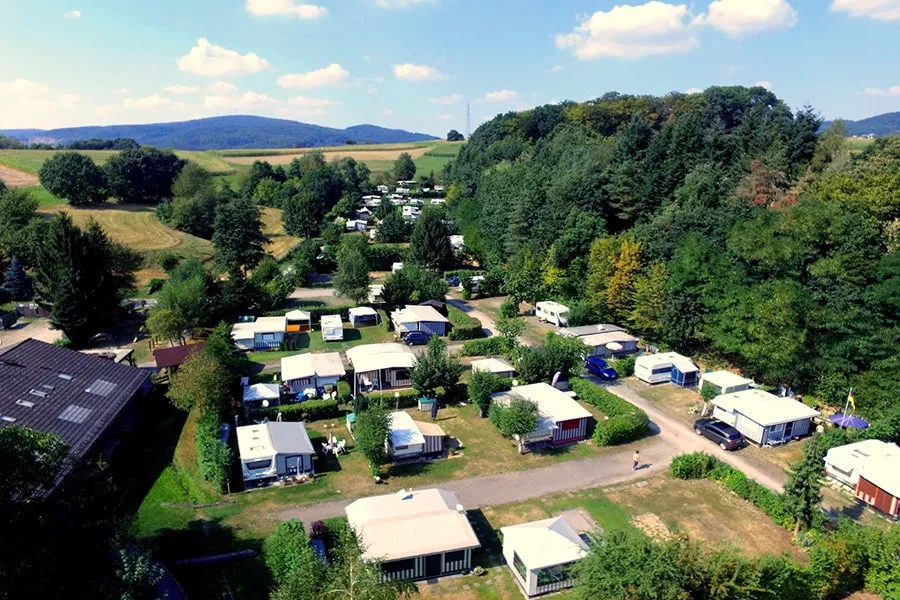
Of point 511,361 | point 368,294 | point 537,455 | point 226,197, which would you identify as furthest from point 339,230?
point 537,455

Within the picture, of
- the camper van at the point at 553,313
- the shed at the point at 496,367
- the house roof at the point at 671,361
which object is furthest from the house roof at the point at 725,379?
the camper van at the point at 553,313

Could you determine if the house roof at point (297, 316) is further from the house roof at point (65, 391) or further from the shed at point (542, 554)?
the shed at point (542, 554)

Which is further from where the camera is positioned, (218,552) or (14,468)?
(218,552)

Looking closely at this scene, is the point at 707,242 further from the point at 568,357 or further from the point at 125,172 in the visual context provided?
the point at 125,172

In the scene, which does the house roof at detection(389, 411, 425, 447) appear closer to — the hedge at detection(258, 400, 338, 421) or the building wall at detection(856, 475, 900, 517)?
the hedge at detection(258, 400, 338, 421)

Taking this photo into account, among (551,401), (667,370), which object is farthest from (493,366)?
(667,370)

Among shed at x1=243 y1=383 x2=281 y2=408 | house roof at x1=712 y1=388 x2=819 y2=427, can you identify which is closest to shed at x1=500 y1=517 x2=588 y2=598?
house roof at x1=712 y1=388 x2=819 y2=427

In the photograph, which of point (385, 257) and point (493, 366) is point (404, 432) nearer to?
point (493, 366)
